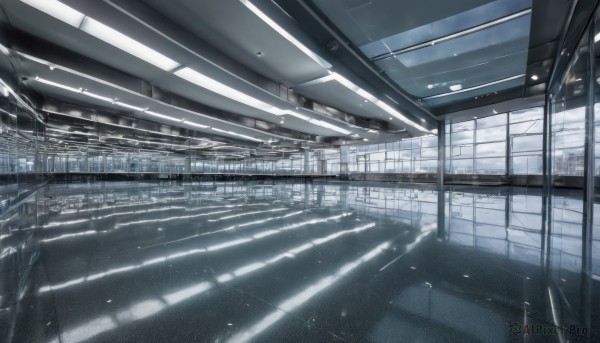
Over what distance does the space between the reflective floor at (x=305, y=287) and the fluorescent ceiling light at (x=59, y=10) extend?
13.0 ft

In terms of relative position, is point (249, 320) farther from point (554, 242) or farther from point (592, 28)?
point (592, 28)

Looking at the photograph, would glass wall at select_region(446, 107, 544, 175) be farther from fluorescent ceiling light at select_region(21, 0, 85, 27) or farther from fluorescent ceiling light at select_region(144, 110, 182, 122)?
fluorescent ceiling light at select_region(21, 0, 85, 27)

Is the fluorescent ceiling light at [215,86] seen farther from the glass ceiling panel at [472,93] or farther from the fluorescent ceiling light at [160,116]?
the glass ceiling panel at [472,93]

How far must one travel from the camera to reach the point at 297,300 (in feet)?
5.35

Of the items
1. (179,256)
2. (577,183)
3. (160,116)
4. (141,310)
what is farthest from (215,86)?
(577,183)

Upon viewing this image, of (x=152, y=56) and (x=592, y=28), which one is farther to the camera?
(x=152, y=56)

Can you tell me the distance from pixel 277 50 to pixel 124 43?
3.46 m

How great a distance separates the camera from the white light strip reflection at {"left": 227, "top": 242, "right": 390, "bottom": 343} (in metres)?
1.28

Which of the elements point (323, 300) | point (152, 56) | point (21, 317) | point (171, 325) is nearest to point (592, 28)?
point (323, 300)

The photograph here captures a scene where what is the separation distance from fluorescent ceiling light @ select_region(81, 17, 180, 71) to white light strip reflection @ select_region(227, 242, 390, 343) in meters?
6.23

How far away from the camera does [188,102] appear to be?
34.4 ft

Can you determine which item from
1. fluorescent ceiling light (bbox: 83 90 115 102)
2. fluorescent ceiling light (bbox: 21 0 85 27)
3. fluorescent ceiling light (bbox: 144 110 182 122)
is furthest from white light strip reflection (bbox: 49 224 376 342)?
fluorescent ceiling light (bbox: 144 110 182 122)

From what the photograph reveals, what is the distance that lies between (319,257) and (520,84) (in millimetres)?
12198

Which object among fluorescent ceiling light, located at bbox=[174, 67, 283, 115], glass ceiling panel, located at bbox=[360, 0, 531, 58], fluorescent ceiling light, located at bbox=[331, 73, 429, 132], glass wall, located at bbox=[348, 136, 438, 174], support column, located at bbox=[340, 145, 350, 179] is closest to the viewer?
glass ceiling panel, located at bbox=[360, 0, 531, 58]
